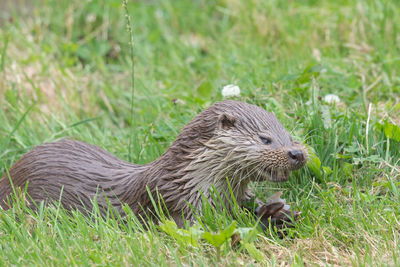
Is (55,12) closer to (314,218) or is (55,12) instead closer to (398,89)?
(398,89)

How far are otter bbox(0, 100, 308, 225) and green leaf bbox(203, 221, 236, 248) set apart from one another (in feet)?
1.49

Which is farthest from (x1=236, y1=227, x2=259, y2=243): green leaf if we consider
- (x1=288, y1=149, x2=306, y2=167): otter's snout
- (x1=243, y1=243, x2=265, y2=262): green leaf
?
(x1=288, y1=149, x2=306, y2=167): otter's snout

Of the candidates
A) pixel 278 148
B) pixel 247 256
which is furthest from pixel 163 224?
pixel 278 148

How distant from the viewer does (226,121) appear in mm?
3715

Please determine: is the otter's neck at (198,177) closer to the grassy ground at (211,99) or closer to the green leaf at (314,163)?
the grassy ground at (211,99)

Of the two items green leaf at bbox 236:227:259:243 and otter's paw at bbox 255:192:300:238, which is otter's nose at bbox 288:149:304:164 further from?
green leaf at bbox 236:227:259:243

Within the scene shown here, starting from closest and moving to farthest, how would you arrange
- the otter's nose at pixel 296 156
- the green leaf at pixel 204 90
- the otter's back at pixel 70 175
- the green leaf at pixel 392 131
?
the otter's nose at pixel 296 156 → the otter's back at pixel 70 175 → the green leaf at pixel 392 131 → the green leaf at pixel 204 90

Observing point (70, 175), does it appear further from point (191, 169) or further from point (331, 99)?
point (331, 99)

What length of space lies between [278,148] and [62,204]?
1390 mm

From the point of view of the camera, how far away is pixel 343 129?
14.6 feet

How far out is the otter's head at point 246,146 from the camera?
11.9 ft

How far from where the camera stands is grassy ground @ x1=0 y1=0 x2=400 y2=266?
3361 millimetres

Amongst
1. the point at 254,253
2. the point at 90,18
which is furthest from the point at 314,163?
the point at 90,18

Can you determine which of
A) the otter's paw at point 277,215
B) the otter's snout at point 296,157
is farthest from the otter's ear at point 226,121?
the otter's paw at point 277,215
